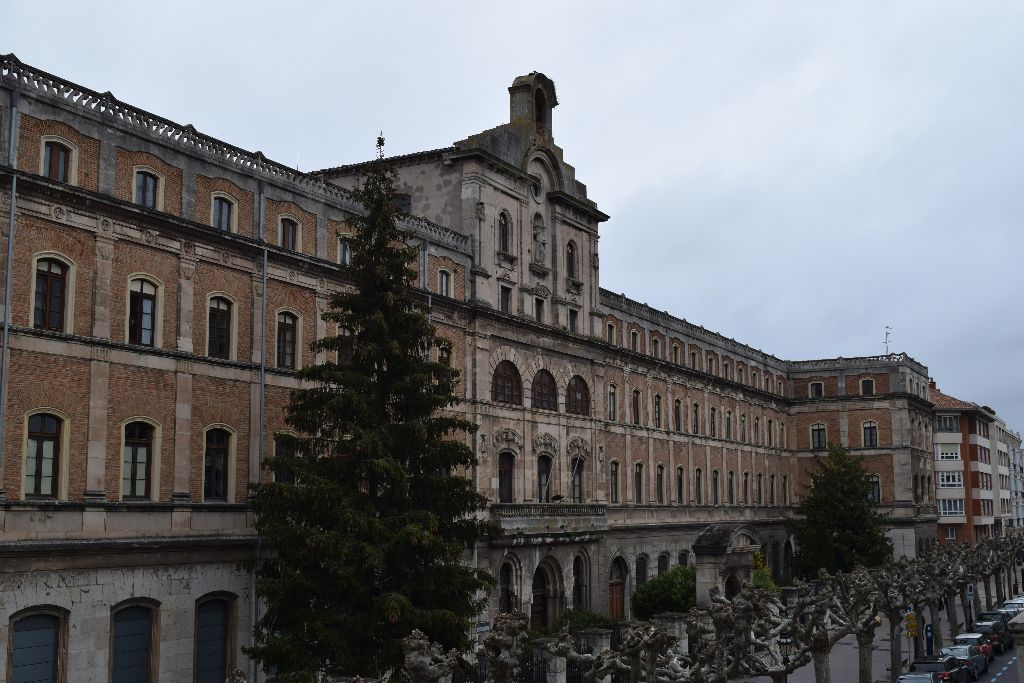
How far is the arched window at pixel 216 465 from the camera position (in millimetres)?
31781

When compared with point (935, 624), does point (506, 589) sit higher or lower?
higher

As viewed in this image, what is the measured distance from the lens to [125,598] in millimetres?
28750

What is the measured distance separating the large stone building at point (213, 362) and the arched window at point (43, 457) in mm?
54

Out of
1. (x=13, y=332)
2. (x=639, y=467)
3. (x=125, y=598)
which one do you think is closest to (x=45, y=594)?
(x=125, y=598)

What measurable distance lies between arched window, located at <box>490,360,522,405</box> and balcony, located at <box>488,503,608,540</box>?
14.7ft

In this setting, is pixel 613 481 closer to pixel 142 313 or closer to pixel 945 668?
pixel 945 668

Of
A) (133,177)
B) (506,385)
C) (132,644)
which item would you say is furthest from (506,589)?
(133,177)

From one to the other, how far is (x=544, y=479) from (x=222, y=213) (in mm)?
20430

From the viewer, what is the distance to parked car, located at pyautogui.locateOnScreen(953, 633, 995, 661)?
159 ft

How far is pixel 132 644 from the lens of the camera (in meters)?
29.0

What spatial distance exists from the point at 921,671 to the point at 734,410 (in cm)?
3449

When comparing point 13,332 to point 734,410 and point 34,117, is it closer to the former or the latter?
point 34,117

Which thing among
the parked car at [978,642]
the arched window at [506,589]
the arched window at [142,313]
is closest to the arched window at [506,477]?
the arched window at [506,589]

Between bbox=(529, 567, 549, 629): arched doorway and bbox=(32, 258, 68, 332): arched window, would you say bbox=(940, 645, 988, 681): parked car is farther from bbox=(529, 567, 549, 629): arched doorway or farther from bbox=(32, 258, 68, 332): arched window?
bbox=(32, 258, 68, 332): arched window
